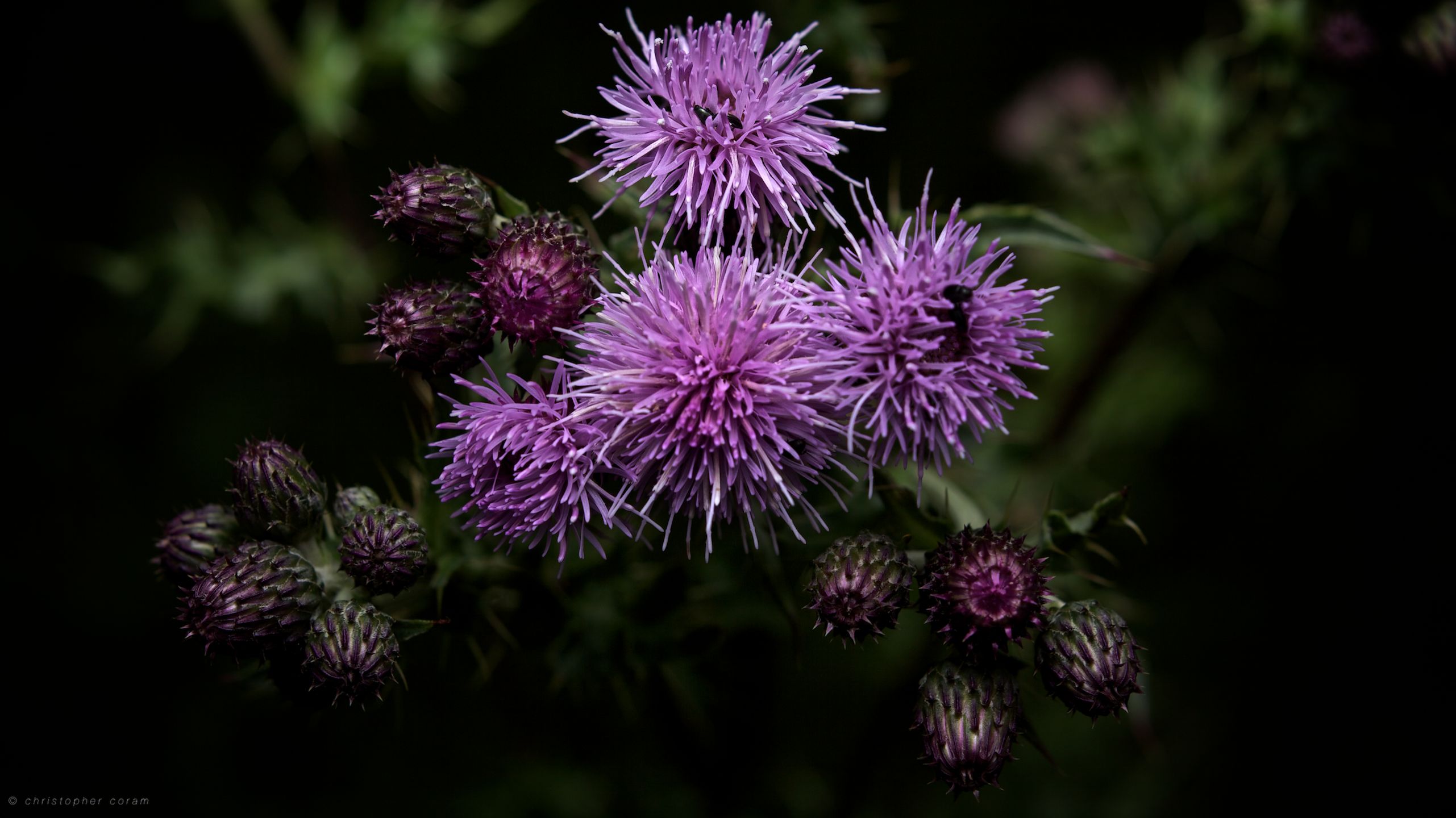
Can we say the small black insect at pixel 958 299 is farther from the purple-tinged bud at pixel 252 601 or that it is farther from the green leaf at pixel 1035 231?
the purple-tinged bud at pixel 252 601

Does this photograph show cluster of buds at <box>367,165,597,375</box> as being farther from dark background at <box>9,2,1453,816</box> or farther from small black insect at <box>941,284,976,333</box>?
dark background at <box>9,2,1453,816</box>

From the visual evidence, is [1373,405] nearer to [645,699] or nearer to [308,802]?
[645,699]

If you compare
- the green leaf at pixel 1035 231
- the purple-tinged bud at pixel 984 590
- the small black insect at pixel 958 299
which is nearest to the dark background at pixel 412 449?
the green leaf at pixel 1035 231

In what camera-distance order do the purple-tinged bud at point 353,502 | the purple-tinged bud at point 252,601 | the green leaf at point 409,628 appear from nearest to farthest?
the purple-tinged bud at point 252,601, the green leaf at point 409,628, the purple-tinged bud at point 353,502

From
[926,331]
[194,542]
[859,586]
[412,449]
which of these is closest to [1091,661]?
[859,586]

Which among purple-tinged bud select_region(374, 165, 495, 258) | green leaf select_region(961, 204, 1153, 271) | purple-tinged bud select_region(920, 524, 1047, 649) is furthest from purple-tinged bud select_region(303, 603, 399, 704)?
green leaf select_region(961, 204, 1153, 271)
